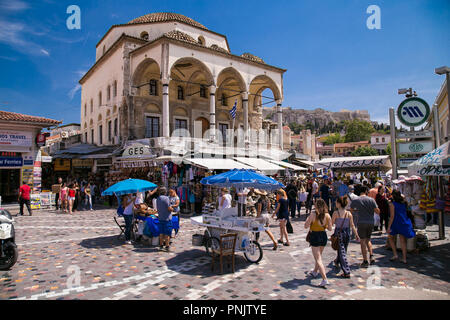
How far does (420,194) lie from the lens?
8398mm

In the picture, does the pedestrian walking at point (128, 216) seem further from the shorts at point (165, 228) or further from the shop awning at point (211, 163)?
the shop awning at point (211, 163)

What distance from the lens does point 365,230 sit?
6.05m

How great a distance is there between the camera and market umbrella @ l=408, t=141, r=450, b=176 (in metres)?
6.90

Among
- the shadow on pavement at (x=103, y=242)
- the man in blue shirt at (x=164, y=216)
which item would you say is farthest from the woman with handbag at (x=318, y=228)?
the shadow on pavement at (x=103, y=242)

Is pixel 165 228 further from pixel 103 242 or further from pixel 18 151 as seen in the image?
pixel 18 151

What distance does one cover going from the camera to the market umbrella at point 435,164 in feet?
22.6

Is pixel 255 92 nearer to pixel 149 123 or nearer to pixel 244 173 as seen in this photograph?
pixel 149 123

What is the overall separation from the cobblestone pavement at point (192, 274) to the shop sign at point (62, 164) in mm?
18031

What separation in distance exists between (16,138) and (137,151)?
669 cm

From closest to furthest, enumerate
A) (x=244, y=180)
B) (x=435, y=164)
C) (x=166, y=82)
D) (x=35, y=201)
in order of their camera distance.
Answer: (x=435, y=164) < (x=244, y=180) < (x=35, y=201) < (x=166, y=82)

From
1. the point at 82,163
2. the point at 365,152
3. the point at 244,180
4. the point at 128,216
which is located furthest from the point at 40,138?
the point at 365,152

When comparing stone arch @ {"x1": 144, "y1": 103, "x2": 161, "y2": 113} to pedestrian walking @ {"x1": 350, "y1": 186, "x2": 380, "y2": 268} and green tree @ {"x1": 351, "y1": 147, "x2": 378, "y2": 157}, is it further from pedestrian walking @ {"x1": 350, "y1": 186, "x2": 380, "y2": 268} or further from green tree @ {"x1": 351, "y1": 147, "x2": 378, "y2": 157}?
green tree @ {"x1": 351, "y1": 147, "x2": 378, "y2": 157}

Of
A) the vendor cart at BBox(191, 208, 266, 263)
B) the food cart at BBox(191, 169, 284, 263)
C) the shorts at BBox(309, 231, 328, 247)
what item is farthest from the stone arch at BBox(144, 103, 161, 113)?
the shorts at BBox(309, 231, 328, 247)

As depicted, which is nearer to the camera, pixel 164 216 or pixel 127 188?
pixel 164 216
